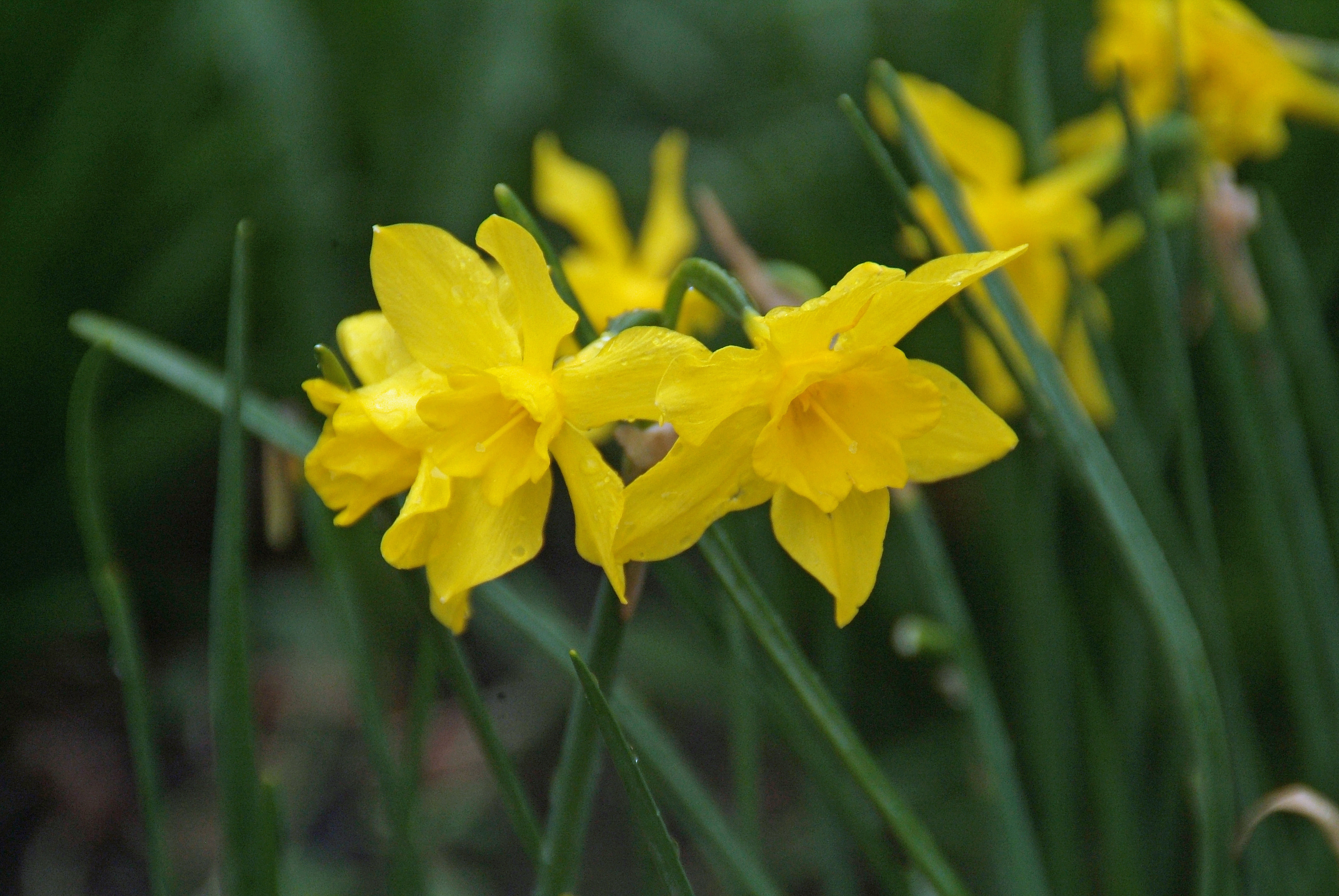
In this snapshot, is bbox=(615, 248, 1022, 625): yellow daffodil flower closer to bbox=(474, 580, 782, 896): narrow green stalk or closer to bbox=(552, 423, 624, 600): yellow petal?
bbox=(552, 423, 624, 600): yellow petal

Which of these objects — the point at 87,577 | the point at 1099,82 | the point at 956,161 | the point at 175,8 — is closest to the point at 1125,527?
the point at 956,161

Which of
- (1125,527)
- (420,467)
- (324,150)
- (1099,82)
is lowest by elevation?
(1125,527)

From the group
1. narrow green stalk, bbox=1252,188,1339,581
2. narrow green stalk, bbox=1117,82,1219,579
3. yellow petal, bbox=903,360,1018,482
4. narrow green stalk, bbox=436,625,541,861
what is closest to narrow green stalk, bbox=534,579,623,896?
narrow green stalk, bbox=436,625,541,861

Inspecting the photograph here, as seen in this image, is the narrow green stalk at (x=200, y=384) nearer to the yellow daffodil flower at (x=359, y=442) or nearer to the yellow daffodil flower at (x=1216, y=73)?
the yellow daffodil flower at (x=359, y=442)

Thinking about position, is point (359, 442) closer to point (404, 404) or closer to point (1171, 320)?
point (404, 404)

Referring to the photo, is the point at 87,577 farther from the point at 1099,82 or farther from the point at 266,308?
the point at 1099,82

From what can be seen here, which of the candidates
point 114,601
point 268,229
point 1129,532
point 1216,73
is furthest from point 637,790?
point 268,229

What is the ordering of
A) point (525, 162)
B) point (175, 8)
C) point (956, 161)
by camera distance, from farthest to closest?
point (525, 162), point (175, 8), point (956, 161)
